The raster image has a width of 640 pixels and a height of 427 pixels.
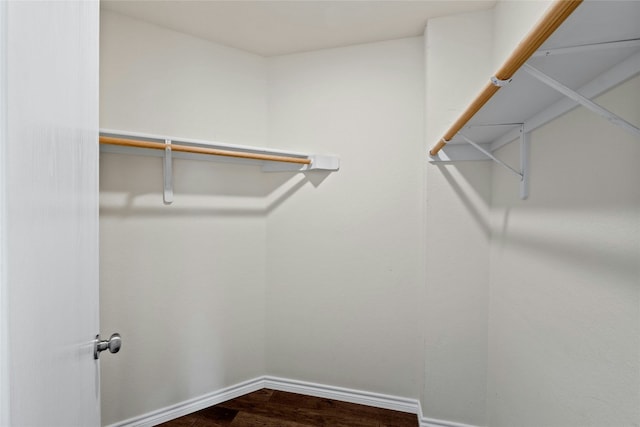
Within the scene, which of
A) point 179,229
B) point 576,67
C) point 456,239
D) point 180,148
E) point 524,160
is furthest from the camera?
point 179,229

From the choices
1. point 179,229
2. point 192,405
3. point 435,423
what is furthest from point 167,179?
point 435,423

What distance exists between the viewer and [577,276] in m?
0.92

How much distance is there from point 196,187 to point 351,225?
0.97m

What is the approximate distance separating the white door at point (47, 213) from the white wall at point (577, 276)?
1109 mm

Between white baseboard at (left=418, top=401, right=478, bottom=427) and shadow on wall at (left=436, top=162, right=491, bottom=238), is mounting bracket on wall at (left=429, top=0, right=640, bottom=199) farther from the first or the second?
white baseboard at (left=418, top=401, right=478, bottom=427)

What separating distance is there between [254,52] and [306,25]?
0.46 metres

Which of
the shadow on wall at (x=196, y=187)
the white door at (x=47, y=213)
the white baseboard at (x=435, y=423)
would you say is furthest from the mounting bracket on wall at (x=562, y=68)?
the white baseboard at (x=435, y=423)

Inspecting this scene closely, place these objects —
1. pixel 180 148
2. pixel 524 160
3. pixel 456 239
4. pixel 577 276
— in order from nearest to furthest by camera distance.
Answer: pixel 577 276 < pixel 524 160 < pixel 180 148 < pixel 456 239

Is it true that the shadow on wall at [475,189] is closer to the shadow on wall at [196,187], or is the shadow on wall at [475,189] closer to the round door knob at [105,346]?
the shadow on wall at [196,187]

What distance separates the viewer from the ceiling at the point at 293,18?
5.29 ft

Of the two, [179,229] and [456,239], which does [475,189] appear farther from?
[179,229]

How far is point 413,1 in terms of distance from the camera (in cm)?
158

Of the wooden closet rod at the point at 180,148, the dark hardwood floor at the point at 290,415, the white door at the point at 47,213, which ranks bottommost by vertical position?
the dark hardwood floor at the point at 290,415

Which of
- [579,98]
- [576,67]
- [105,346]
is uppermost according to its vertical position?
[576,67]
